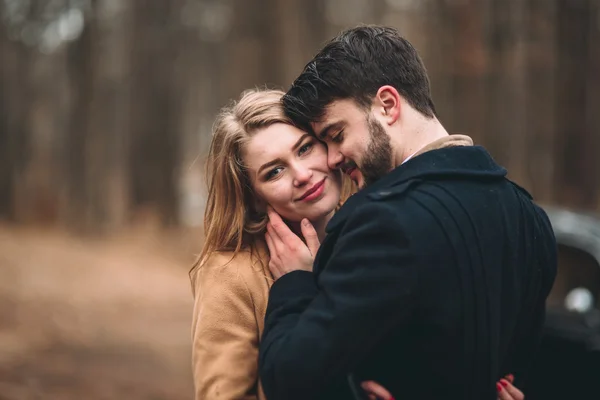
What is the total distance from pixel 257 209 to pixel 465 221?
41.9 inches

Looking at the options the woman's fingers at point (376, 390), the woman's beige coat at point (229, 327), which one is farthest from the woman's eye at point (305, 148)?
the woman's fingers at point (376, 390)

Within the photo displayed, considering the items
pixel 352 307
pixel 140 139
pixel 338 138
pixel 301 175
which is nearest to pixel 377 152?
pixel 338 138

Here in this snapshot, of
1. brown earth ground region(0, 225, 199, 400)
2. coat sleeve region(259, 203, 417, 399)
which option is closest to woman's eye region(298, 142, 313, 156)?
coat sleeve region(259, 203, 417, 399)

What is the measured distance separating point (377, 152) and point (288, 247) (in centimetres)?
50

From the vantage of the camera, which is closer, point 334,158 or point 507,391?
point 507,391

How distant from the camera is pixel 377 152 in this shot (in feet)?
8.63

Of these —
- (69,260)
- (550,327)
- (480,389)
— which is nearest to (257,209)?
(480,389)

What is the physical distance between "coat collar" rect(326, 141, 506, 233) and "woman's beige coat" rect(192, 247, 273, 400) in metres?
0.56

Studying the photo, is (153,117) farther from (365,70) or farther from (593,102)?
(365,70)

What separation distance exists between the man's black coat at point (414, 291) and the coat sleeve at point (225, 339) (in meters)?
0.28

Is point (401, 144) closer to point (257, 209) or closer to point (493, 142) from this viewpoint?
point (257, 209)

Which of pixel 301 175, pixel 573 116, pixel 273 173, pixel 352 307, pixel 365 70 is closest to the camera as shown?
pixel 352 307

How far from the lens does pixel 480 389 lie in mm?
2348

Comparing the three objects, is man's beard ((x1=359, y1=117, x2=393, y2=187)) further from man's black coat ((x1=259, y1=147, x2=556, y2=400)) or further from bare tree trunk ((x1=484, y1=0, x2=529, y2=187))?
bare tree trunk ((x1=484, y1=0, x2=529, y2=187))
